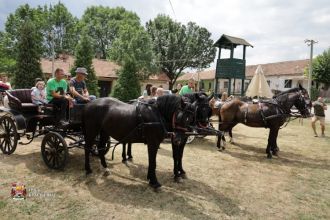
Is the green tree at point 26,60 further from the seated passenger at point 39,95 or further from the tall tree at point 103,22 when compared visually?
the tall tree at point 103,22

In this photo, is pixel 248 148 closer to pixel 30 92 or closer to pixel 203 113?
pixel 203 113

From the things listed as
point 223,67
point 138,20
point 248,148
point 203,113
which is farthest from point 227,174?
point 138,20

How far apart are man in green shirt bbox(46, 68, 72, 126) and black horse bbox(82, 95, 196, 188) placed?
0.88 meters

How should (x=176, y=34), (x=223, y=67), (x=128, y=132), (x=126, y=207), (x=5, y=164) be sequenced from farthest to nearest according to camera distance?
(x=176, y=34) < (x=223, y=67) < (x=5, y=164) < (x=128, y=132) < (x=126, y=207)

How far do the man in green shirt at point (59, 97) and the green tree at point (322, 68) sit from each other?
42.5m

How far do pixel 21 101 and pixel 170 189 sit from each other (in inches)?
172

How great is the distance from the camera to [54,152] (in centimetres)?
600

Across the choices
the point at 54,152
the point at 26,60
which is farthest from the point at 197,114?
the point at 26,60

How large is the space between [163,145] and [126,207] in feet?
16.0

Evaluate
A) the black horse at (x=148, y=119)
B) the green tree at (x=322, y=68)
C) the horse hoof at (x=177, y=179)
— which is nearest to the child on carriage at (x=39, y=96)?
the black horse at (x=148, y=119)

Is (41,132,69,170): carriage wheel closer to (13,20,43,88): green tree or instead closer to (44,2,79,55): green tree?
(13,20,43,88): green tree

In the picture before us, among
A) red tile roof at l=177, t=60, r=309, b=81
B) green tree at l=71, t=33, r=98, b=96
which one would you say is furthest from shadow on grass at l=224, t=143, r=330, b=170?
red tile roof at l=177, t=60, r=309, b=81

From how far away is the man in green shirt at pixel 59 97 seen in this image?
20.3 ft

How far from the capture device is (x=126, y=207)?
458cm
